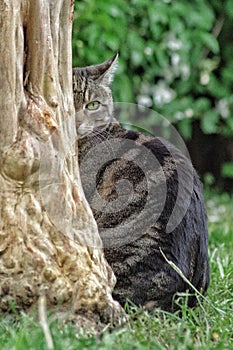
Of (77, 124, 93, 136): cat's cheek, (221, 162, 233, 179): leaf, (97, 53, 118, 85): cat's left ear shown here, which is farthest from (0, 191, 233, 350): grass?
(221, 162, 233, 179): leaf

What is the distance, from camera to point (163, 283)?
2809 mm

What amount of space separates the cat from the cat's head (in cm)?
30

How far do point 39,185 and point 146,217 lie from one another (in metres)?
0.57

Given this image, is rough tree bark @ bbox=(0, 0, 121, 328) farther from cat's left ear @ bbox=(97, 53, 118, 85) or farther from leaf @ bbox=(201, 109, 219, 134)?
leaf @ bbox=(201, 109, 219, 134)

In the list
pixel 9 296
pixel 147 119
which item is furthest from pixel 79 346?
pixel 147 119

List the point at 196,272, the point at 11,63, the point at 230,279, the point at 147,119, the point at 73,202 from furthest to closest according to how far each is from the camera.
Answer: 1. the point at 147,119
2. the point at 230,279
3. the point at 196,272
4. the point at 73,202
5. the point at 11,63

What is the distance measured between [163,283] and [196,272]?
0.77 ft

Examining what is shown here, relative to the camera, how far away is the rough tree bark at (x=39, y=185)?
239 cm

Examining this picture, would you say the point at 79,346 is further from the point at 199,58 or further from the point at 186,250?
the point at 199,58

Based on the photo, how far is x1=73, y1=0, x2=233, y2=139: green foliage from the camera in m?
5.23

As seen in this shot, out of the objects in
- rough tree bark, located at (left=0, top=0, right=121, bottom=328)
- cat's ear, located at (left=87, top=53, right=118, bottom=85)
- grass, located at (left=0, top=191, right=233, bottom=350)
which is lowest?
grass, located at (left=0, top=191, right=233, bottom=350)

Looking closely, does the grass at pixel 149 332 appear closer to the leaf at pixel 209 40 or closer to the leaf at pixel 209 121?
the leaf at pixel 209 40

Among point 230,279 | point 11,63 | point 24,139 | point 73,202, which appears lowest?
point 230,279

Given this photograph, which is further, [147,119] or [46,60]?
[147,119]
